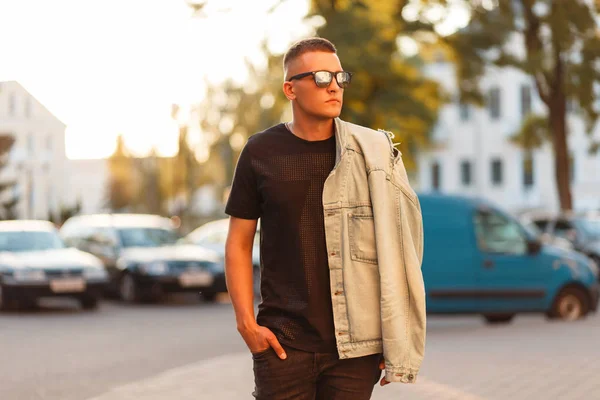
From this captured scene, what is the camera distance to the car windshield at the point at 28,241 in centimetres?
1927

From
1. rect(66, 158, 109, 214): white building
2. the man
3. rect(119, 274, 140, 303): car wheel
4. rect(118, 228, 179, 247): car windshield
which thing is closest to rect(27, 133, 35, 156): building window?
rect(118, 228, 179, 247): car windshield

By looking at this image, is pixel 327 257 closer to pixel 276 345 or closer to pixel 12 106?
pixel 276 345

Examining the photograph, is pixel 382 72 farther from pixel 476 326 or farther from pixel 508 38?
pixel 476 326

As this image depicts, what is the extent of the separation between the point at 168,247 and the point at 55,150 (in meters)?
13.3

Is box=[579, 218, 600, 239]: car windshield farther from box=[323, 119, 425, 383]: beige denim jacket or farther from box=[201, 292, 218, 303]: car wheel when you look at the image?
box=[323, 119, 425, 383]: beige denim jacket

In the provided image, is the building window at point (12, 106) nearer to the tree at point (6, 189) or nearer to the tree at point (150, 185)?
the tree at point (6, 189)

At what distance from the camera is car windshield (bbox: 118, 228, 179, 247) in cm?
2147

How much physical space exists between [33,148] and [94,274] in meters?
18.3

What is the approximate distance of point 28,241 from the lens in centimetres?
1950

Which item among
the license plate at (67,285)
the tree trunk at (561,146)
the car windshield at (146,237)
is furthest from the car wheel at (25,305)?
the tree trunk at (561,146)

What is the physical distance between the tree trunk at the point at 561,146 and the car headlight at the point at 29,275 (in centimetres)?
1616

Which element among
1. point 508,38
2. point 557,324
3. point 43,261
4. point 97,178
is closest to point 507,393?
point 557,324

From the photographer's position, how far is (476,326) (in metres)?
15.3

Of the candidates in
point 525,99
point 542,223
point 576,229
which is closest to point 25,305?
point 542,223
